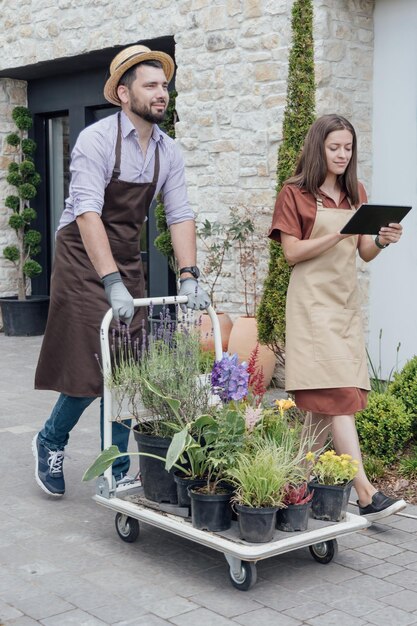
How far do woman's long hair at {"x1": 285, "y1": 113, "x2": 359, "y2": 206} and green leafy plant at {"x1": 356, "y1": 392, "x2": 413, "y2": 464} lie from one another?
4.86 ft

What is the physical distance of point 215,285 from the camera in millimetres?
8359

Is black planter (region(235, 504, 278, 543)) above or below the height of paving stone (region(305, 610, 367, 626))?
above

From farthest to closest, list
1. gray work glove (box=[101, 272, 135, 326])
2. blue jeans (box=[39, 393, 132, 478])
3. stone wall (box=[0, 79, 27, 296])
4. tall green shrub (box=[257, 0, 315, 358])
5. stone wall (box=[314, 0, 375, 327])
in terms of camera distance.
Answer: stone wall (box=[0, 79, 27, 296]) → stone wall (box=[314, 0, 375, 327]) → tall green shrub (box=[257, 0, 315, 358]) → blue jeans (box=[39, 393, 132, 478]) → gray work glove (box=[101, 272, 135, 326])

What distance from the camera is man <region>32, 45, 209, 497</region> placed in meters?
4.25

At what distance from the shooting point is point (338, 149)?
427 cm

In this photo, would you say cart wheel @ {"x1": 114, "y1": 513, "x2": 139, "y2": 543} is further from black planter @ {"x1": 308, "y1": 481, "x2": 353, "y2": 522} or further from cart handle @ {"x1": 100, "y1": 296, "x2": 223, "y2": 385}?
black planter @ {"x1": 308, "y1": 481, "x2": 353, "y2": 522}

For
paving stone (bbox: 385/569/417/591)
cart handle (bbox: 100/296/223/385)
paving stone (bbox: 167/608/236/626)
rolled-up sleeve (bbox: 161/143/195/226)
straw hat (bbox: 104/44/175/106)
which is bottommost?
paving stone (bbox: 167/608/236/626)

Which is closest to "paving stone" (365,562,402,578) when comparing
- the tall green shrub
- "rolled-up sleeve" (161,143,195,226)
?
"rolled-up sleeve" (161,143,195,226)

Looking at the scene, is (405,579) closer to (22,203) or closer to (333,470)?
(333,470)

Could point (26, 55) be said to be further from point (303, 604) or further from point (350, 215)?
point (303, 604)

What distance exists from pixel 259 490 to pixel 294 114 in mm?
4038

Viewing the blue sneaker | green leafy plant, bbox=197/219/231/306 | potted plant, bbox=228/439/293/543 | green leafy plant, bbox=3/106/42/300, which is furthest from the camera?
green leafy plant, bbox=3/106/42/300

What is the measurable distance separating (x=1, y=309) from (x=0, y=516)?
6792mm

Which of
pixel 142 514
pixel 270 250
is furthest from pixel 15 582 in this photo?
pixel 270 250
